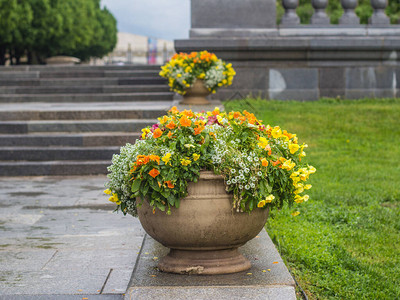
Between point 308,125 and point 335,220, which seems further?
point 308,125

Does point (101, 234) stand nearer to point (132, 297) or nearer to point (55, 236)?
point (55, 236)

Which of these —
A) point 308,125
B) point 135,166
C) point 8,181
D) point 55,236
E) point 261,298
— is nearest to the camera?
point 261,298

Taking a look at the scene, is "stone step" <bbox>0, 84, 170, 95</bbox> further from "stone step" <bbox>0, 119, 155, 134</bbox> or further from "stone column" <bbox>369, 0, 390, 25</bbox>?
"stone column" <bbox>369, 0, 390, 25</bbox>

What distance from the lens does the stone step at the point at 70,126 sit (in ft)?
34.2

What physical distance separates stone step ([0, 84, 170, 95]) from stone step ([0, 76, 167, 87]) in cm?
51

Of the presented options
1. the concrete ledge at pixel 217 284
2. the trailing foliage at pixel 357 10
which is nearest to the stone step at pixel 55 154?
the concrete ledge at pixel 217 284

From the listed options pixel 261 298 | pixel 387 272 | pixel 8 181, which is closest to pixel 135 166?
pixel 261 298

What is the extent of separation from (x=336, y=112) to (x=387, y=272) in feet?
24.9

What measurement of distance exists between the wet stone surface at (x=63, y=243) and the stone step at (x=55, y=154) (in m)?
1.47

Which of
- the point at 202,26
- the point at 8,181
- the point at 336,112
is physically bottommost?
the point at 8,181

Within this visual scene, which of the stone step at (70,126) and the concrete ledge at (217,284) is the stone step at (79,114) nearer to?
the stone step at (70,126)

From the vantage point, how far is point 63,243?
5.37 meters

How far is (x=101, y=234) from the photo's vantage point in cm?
569

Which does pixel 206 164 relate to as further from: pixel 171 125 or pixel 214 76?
pixel 214 76
